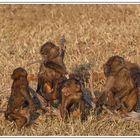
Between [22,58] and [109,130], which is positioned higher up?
[22,58]

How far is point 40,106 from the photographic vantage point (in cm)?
666

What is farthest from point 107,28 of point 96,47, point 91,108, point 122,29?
point 91,108

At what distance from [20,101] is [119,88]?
976mm

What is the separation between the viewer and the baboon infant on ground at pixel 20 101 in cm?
627

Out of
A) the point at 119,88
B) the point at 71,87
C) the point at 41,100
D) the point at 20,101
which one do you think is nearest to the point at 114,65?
the point at 119,88

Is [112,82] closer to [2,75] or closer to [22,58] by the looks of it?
[2,75]

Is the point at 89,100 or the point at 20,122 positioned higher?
the point at 89,100

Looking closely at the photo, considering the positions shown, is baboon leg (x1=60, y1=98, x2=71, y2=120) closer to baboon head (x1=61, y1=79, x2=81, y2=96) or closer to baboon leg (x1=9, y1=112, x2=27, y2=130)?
baboon head (x1=61, y1=79, x2=81, y2=96)

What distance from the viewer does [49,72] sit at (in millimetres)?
6598

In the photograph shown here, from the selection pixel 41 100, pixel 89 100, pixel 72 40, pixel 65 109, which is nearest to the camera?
pixel 65 109

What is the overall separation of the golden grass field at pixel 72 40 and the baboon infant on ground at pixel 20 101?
12cm

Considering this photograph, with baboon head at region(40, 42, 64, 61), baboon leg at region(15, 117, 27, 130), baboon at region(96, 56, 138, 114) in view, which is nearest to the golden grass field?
baboon leg at region(15, 117, 27, 130)

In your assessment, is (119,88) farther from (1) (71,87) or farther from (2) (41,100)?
(2) (41,100)

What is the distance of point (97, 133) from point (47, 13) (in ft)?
18.3
